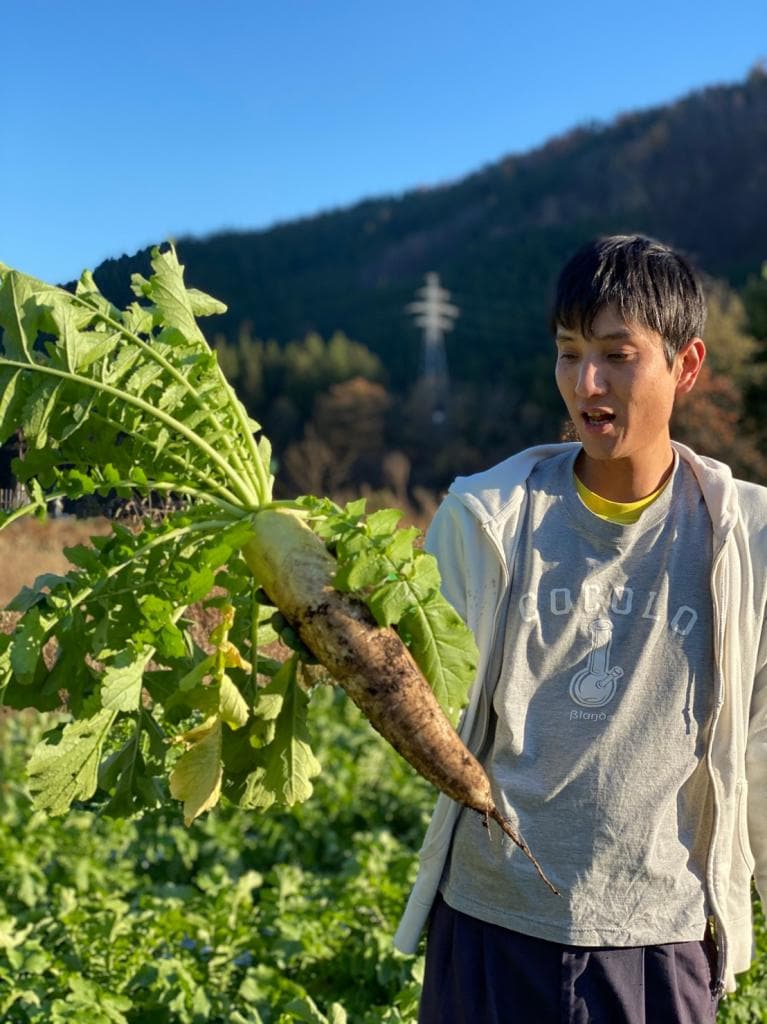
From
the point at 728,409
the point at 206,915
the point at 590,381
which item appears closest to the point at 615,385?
the point at 590,381

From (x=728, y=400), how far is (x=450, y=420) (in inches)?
771

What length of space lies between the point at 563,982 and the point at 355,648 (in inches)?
27.5

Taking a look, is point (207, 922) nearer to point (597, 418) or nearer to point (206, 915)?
point (206, 915)

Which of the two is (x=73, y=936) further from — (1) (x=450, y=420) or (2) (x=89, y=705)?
(1) (x=450, y=420)

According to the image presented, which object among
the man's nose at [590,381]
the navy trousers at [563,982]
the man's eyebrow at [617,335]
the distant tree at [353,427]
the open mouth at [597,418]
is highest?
the distant tree at [353,427]

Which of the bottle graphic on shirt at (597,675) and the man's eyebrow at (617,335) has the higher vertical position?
the man's eyebrow at (617,335)

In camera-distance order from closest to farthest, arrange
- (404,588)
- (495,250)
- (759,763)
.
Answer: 1. (404,588)
2. (759,763)
3. (495,250)

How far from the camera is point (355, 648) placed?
179cm

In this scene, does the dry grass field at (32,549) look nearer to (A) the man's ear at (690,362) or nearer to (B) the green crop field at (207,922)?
(B) the green crop field at (207,922)

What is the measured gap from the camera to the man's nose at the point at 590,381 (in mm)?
1873

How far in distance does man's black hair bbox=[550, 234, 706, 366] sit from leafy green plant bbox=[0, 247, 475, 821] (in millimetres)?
539

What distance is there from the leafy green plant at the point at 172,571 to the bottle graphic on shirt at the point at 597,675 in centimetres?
27

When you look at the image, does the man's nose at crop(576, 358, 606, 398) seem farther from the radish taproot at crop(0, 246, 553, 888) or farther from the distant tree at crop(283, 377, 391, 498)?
the distant tree at crop(283, 377, 391, 498)

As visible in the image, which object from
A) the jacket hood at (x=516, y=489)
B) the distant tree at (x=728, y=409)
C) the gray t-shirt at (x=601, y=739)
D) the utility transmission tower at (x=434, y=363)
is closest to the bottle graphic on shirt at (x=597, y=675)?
the gray t-shirt at (x=601, y=739)
